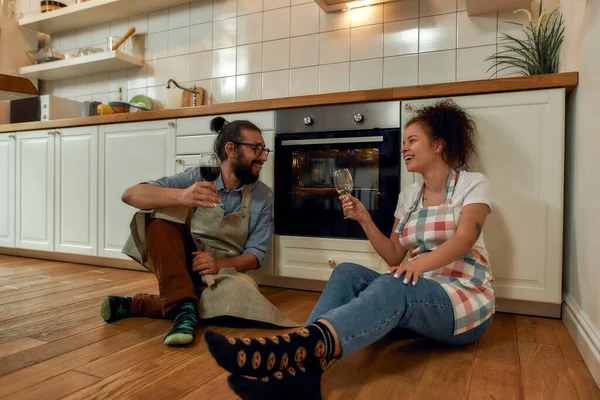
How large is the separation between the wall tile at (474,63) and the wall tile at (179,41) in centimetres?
190

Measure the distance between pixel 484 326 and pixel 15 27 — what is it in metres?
4.13

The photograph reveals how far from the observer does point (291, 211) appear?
81.4 inches

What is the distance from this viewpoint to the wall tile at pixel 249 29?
9.41 feet

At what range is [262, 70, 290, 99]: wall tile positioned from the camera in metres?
2.77

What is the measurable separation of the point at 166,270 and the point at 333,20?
6.15 ft

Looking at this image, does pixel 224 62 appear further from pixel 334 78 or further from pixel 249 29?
pixel 334 78

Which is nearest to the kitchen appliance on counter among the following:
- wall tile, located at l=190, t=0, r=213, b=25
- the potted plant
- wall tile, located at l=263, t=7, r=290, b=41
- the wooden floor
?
wall tile, located at l=190, t=0, r=213, b=25

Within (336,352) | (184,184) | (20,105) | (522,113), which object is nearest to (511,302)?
(522,113)

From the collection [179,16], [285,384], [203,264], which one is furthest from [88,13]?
[285,384]

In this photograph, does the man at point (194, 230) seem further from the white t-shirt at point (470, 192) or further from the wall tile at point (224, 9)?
the wall tile at point (224, 9)

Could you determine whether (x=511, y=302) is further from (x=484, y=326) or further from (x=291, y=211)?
(x=291, y=211)

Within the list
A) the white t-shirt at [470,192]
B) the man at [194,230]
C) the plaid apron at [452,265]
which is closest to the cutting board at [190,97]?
the man at [194,230]

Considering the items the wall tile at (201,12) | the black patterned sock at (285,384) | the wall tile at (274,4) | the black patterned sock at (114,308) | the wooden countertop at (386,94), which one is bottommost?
the black patterned sock at (114,308)

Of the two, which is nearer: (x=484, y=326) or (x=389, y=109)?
(x=484, y=326)
